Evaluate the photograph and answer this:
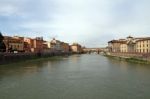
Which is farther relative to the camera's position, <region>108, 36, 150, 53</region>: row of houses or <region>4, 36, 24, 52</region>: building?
<region>108, 36, 150, 53</region>: row of houses

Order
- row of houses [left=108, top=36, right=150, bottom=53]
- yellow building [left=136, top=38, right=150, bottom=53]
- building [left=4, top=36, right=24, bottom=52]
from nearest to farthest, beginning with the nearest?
yellow building [left=136, top=38, right=150, bottom=53] < building [left=4, top=36, right=24, bottom=52] < row of houses [left=108, top=36, right=150, bottom=53]

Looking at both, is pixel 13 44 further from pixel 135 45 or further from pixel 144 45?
pixel 135 45

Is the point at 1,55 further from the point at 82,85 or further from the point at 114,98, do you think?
the point at 114,98

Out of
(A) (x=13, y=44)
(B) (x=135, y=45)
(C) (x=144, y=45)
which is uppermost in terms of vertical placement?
(A) (x=13, y=44)

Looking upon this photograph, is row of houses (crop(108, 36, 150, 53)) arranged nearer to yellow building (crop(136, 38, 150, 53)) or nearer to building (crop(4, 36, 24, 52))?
yellow building (crop(136, 38, 150, 53))

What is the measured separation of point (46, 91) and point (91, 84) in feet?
15.3

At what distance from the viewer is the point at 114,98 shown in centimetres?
1617

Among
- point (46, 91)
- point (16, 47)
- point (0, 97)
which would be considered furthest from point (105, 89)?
point (16, 47)

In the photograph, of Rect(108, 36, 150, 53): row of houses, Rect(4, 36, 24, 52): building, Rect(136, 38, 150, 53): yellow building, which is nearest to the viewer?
Rect(136, 38, 150, 53): yellow building

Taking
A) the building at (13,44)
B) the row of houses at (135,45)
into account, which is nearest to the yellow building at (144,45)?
the row of houses at (135,45)

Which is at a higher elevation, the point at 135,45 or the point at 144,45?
the point at 135,45

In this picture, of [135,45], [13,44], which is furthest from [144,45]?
[13,44]

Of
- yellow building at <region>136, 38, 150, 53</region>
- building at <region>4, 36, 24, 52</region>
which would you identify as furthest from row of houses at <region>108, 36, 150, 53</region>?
building at <region>4, 36, 24, 52</region>

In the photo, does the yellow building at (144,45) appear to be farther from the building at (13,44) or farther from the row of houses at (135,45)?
the building at (13,44)
